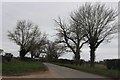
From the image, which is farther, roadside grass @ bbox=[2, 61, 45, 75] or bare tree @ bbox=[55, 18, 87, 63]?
bare tree @ bbox=[55, 18, 87, 63]

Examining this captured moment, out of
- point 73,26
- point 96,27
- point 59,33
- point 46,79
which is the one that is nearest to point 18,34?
point 59,33

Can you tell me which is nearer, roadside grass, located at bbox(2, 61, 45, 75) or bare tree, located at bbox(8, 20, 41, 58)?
roadside grass, located at bbox(2, 61, 45, 75)

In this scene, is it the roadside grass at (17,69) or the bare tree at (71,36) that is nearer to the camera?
the roadside grass at (17,69)

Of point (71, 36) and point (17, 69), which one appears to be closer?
point (17, 69)

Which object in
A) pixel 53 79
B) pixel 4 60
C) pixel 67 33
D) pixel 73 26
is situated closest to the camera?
pixel 53 79

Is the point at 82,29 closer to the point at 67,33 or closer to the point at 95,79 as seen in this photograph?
the point at 67,33

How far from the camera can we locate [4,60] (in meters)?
43.0

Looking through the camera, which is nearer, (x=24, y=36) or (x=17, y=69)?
(x=17, y=69)

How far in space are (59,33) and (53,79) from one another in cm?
4167

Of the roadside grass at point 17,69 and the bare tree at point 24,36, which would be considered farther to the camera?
the bare tree at point 24,36

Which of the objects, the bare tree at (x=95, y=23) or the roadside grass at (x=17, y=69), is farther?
the bare tree at (x=95, y=23)

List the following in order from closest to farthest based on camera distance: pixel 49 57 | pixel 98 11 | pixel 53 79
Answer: pixel 53 79 < pixel 98 11 < pixel 49 57

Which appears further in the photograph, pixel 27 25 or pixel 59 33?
pixel 27 25

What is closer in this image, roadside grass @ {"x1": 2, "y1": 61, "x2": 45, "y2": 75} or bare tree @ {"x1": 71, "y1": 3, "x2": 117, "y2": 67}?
roadside grass @ {"x1": 2, "y1": 61, "x2": 45, "y2": 75}
